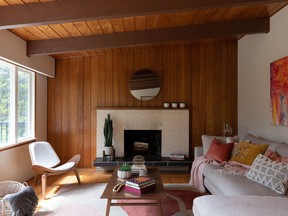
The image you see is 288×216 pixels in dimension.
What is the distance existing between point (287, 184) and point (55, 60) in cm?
454

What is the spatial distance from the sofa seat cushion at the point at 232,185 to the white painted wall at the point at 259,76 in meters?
1.12

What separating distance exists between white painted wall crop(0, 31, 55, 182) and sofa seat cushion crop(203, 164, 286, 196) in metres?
2.83

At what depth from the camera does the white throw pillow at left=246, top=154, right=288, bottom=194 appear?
2.30m

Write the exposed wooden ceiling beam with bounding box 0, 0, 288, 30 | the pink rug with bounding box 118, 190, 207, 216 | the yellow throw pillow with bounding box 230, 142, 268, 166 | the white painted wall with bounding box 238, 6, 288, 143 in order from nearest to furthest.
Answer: the exposed wooden ceiling beam with bounding box 0, 0, 288, 30 → the pink rug with bounding box 118, 190, 207, 216 → the yellow throw pillow with bounding box 230, 142, 268, 166 → the white painted wall with bounding box 238, 6, 288, 143

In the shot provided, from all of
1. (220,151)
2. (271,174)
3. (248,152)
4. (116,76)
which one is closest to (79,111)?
(116,76)

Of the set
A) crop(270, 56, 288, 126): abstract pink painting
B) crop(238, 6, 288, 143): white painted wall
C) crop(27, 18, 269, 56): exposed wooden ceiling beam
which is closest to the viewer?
crop(270, 56, 288, 126): abstract pink painting

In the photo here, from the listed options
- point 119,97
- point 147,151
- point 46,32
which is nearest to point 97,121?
point 119,97

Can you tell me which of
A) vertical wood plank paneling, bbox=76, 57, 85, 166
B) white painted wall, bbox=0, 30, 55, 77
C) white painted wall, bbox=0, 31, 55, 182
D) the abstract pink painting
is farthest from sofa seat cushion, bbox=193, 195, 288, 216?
vertical wood plank paneling, bbox=76, 57, 85, 166

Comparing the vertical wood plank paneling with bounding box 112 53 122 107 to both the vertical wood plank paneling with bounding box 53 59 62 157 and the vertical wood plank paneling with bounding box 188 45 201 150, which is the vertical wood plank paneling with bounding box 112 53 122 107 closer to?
the vertical wood plank paneling with bounding box 53 59 62 157

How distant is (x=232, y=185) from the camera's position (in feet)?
8.19

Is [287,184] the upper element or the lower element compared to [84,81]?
lower

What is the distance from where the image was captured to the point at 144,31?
3.86m

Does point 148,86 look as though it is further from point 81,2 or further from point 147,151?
point 81,2

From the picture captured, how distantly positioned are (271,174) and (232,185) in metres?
0.40
